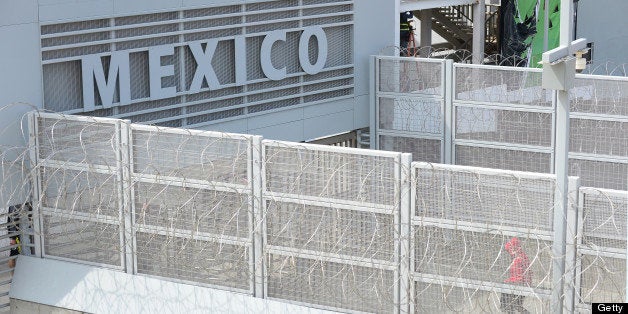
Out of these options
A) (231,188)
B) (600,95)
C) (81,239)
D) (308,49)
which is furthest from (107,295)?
(600,95)

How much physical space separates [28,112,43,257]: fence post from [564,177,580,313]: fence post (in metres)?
6.13

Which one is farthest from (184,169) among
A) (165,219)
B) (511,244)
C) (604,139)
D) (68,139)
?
(604,139)

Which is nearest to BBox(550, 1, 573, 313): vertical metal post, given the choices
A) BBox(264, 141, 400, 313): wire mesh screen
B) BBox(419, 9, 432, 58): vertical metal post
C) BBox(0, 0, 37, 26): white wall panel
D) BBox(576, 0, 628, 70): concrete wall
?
BBox(264, 141, 400, 313): wire mesh screen

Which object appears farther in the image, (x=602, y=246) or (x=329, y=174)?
(x=329, y=174)

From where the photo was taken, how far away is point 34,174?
13664mm

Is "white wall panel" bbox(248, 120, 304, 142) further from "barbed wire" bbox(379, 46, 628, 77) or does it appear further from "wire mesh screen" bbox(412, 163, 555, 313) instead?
"wire mesh screen" bbox(412, 163, 555, 313)

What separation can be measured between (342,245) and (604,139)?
5.70 metres

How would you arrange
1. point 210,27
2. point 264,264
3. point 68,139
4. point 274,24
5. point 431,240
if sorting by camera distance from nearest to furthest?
point 431,240, point 264,264, point 68,139, point 210,27, point 274,24

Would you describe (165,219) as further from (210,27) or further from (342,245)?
(210,27)

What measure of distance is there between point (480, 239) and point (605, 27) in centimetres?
1650

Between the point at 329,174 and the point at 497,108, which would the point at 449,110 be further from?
the point at 329,174

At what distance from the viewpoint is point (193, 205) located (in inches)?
508

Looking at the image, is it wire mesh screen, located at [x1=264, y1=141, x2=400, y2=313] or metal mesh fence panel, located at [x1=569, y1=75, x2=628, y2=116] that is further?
metal mesh fence panel, located at [x1=569, y1=75, x2=628, y2=116]

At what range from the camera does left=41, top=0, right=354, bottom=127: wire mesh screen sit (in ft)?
47.6
